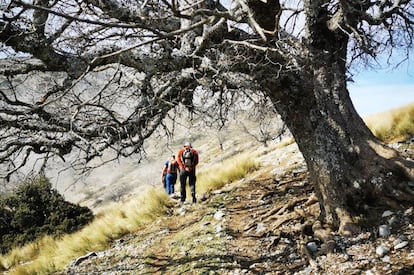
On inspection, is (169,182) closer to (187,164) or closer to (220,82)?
(187,164)

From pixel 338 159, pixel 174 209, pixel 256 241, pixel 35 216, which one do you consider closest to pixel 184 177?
pixel 174 209

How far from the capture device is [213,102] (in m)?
5.74

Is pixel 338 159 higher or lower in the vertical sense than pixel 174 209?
higher

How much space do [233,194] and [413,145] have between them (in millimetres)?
3619

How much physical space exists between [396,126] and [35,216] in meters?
12.4

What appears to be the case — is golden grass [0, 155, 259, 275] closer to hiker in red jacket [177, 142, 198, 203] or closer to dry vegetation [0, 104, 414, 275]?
dry vegetation [0, 104, 414, 275]

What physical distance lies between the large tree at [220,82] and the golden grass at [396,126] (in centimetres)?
415

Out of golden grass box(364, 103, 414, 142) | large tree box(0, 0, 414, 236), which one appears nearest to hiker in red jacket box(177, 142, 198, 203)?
large tree box(0, 0, 414, 236)

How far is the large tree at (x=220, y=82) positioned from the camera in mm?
3969

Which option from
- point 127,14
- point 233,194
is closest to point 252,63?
point 127,14

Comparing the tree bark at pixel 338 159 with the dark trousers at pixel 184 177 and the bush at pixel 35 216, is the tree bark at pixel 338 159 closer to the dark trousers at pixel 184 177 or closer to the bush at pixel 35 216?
the dark trousers at pixel 184 177

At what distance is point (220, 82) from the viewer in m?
4.51

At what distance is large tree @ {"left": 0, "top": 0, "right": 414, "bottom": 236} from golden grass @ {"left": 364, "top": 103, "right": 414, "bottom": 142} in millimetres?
4149

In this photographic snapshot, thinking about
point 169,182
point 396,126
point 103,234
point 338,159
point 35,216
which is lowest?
point 103,234
